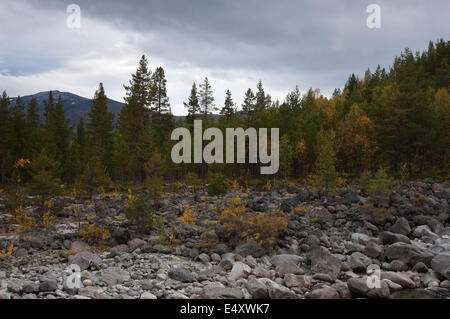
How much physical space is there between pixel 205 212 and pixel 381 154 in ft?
89.9

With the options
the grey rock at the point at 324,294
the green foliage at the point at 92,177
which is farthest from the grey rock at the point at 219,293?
the green foliage at the point at 92,177

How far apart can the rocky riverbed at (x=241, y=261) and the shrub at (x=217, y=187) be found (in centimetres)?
1030

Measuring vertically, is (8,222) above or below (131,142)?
below

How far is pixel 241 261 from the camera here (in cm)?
1166

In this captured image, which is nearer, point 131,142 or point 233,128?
point 131,142

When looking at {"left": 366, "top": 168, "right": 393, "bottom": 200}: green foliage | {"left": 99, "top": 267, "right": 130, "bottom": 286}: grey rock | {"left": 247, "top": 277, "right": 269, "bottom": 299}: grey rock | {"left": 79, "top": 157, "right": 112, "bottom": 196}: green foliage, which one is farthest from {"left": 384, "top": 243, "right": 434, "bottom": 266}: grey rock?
{"left": 79, "top": 157, "right": 112, "bottom": 196}: green foliage

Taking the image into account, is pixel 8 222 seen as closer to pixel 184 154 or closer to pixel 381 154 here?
pixel 184 154

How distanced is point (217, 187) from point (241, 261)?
1765cm

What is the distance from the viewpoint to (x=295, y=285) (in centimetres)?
952

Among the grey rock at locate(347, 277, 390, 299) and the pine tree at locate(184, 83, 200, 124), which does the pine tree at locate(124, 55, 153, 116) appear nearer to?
the pine tree at locate(184, 83, 200, 124)

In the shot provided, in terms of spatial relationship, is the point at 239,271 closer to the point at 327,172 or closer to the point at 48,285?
the point at 48,285

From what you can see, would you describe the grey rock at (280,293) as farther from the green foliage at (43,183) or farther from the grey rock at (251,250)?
the green foliage at (43,183)

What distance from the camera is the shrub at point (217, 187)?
1148 inches
